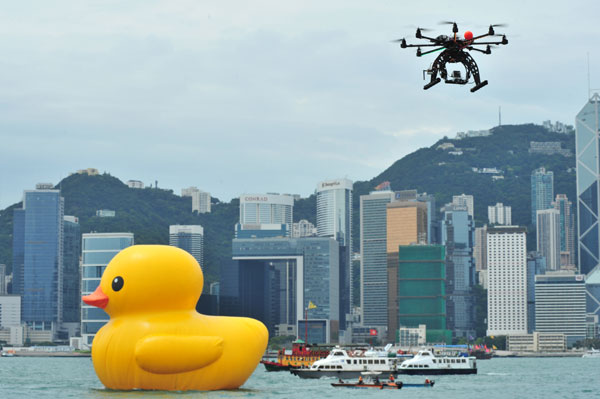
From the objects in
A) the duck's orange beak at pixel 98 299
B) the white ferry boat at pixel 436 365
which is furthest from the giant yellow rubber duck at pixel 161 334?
the white ferry boat at pixel 436 365

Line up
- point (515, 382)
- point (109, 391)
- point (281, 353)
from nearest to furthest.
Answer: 1. point (109, 391)
2. point (515, 382)
3. point (281, 353)

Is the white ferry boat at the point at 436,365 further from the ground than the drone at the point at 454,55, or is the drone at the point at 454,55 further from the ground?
the drone at the point at 454,55

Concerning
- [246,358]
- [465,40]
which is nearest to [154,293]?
[246,358]

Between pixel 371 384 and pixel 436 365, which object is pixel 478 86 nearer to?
pixel 371 384

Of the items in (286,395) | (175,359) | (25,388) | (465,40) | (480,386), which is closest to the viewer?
(465,40)

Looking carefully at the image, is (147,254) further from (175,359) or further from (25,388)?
(25,388)

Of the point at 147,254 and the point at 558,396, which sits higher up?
the point at 147,254

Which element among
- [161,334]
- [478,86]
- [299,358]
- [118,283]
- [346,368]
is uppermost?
[478,86]

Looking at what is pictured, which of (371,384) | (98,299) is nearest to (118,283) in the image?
(98,299)

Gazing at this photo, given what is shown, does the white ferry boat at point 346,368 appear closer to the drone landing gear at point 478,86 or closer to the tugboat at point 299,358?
the tugboat at point 299,358
